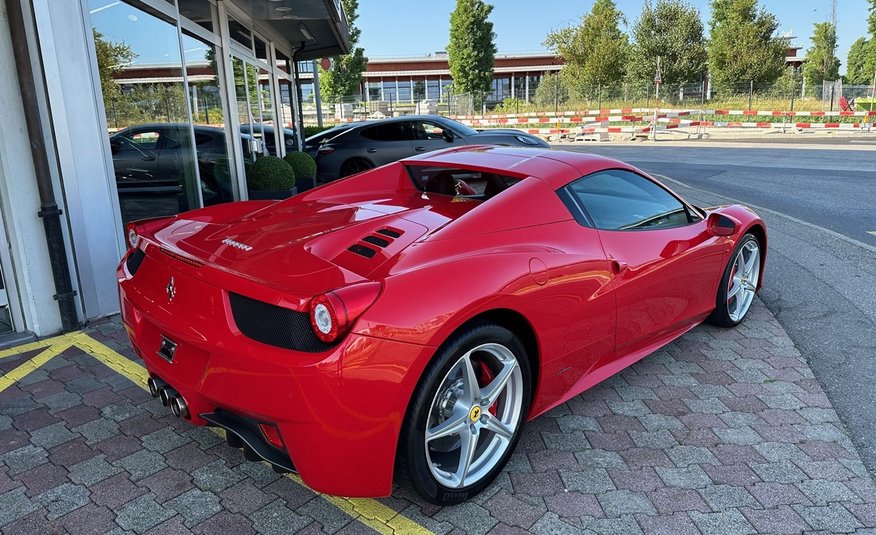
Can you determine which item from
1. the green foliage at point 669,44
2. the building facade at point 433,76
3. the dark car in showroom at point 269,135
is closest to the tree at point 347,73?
the building facade at point 433,76

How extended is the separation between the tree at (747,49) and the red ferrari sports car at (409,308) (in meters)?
38.6

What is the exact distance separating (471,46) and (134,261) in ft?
150

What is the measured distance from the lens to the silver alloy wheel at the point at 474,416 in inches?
95.6

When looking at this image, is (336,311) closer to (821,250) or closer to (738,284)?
(738,284)

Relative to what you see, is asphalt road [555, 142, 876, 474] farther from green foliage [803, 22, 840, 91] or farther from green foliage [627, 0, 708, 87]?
green foliage [803, 22, 840, 91]

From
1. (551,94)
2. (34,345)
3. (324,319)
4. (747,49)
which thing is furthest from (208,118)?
(747,49)

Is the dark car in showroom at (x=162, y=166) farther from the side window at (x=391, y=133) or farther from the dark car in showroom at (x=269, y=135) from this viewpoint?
the side window at (x=391, y=133)

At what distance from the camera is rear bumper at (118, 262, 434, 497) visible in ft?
6.70

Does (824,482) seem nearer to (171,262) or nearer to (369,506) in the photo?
(369,506)

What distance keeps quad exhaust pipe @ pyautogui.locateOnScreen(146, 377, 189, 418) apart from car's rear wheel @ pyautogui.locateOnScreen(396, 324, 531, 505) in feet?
3.04

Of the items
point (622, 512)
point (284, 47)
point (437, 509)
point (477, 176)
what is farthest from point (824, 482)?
point (284, 47)

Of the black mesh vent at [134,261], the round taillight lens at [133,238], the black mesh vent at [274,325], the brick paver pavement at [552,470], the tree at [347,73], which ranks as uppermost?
the tree at [347,73]

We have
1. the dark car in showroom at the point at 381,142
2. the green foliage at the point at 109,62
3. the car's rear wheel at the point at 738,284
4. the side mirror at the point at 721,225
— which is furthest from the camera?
→ the dark car in showroom at the point at 381,142

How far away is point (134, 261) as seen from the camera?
2.99 meters
